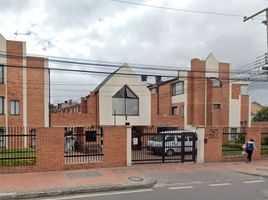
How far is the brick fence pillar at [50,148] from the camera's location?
13.7 metres

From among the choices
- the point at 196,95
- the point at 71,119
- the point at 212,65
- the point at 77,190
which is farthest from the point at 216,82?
the point at 77,190

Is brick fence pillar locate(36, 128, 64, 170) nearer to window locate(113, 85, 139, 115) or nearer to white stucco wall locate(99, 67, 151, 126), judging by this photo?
white stucco wall locate(99, 67, 151, 126)

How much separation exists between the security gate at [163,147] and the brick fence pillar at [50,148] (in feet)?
11.9

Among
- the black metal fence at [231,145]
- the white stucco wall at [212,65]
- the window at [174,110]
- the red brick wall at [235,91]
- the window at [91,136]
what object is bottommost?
the black metal fence at [231,145]

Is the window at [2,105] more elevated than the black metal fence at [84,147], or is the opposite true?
the window at [2,105]

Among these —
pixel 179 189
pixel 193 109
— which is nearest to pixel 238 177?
pixel 179 189

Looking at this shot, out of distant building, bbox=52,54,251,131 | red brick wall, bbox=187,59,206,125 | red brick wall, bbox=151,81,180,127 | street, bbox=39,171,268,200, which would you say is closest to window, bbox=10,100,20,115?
distant building, bbox=52,54,251,131

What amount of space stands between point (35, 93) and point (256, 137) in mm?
19913

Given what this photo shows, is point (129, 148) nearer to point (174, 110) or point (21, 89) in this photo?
point (21, 89)

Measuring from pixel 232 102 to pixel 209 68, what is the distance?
4.80 m

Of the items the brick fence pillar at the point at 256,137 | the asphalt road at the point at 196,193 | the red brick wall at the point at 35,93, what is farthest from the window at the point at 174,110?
the asphalt road at the point at 196,193

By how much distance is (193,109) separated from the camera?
1438 inches

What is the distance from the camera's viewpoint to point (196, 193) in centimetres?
1013

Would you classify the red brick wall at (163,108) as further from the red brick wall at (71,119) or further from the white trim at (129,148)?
the white trim at (129,148)
